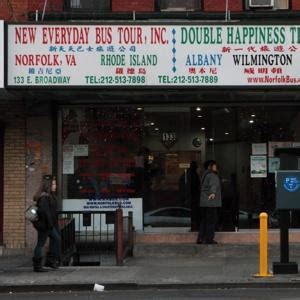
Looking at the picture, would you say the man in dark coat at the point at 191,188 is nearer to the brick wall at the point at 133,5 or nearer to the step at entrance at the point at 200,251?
the step at entrance at the point at 200,251

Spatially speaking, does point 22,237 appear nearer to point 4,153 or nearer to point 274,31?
point 4,153

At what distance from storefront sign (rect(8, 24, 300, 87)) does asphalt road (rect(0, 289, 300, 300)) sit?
3.98m

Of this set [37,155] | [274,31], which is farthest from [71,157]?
[274,31]

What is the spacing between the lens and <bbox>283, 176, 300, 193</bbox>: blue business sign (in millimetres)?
11273

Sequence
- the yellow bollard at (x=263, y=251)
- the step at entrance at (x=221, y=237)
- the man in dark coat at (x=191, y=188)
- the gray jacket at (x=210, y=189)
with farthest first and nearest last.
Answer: the man in dark coat at (x=191, y=188), the step at entrance at (x=221, y=237), the gray jacket at (x=210, y=189), the yellow bollard at (x=263, y=251)

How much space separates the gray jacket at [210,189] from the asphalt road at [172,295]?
3.37 m

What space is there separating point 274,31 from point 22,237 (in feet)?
21.7

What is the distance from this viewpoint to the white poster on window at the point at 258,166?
46.8 feet

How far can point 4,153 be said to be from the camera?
46.4 ft

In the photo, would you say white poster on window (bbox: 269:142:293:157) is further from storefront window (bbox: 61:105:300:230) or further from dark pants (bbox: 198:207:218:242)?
dark pants (bbox: 198:207:218:242)

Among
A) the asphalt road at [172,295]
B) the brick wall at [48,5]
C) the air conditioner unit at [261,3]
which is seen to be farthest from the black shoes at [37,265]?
the air conditioner unit at [261,3]

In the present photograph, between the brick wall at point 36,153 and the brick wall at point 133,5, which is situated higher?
the brick wall at point 133,5

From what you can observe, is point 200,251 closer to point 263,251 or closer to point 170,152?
point 170,152

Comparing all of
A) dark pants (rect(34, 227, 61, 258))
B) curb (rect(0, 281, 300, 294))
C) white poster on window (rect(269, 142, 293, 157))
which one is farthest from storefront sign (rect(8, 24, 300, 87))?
curb (rect(0, 281, 300, 294))
